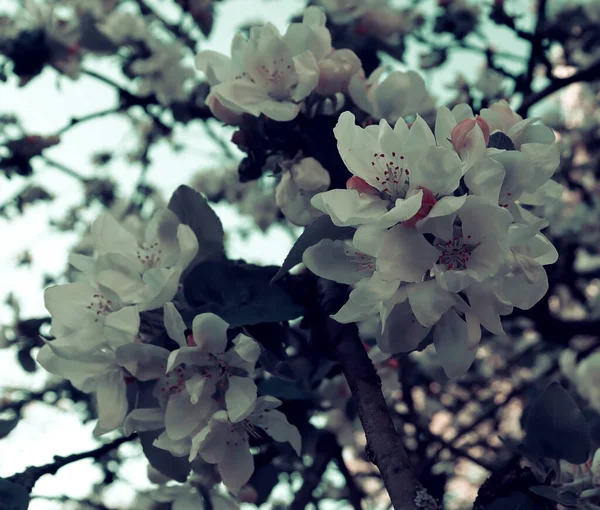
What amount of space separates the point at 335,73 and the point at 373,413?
0.56 metres

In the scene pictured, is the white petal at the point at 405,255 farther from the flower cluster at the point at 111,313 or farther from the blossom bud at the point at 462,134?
the flower cluster at the point at 111,313

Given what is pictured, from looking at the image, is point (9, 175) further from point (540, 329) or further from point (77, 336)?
point (540, 329)

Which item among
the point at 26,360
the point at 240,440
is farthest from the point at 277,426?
the point at 26,360

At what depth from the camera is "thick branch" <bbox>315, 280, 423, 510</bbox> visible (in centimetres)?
76

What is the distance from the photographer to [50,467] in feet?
3.21

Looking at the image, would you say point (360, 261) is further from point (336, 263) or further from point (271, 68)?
point (271, 68)

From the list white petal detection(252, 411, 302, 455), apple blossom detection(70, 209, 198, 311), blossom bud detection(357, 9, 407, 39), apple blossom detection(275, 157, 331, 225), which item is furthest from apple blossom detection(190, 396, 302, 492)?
blossom bud detection(357, 9, 407, 39)

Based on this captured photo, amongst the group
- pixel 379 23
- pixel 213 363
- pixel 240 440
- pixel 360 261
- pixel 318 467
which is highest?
pixel 379 23

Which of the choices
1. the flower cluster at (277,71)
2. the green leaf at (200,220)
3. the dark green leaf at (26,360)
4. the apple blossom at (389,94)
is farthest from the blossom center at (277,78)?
the dark green leaf at (26,360)

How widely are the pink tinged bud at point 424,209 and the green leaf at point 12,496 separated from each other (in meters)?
0.66

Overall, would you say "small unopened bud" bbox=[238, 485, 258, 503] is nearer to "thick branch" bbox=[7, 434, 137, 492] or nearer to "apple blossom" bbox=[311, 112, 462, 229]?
"thick branch" bbox=[7, 434, 137, 492]

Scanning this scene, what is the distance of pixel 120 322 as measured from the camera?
2.85 feet

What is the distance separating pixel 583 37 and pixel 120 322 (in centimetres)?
280

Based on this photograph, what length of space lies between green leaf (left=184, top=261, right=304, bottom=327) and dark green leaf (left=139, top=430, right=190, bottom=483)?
0.21 metres
